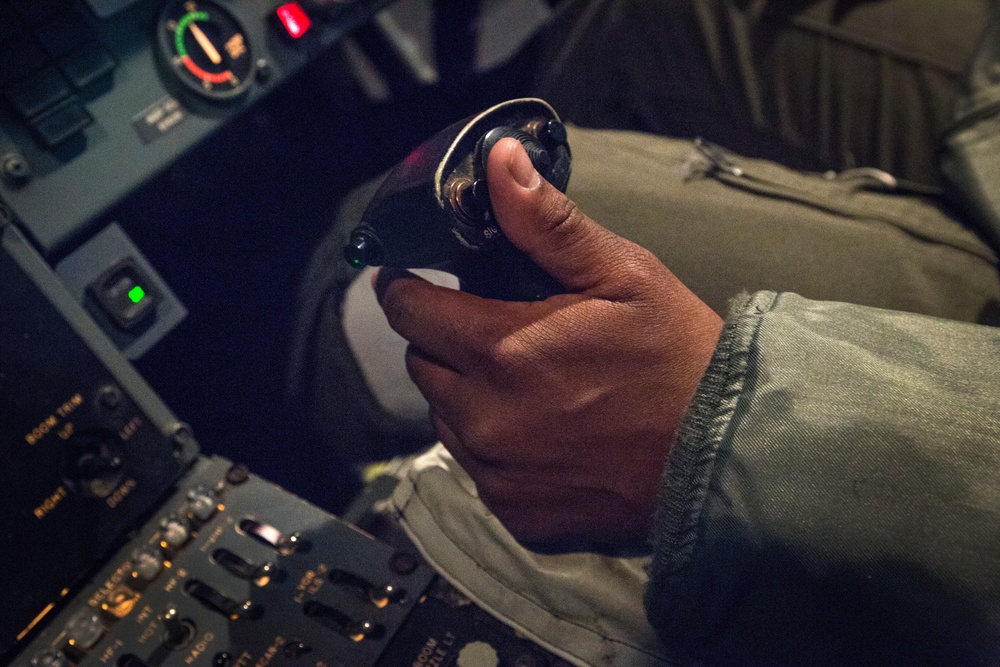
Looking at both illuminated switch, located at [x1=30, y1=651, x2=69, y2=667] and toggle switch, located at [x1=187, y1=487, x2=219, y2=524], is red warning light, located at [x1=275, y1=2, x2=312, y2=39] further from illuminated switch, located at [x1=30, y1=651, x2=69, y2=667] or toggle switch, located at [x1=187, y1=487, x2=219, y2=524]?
illuminated switch, located at [x1=30, y1=651, x2=69, y2=667]

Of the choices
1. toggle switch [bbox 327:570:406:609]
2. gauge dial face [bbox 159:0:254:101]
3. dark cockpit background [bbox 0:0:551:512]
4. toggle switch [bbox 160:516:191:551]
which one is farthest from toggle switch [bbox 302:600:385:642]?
gauge dial face [bbox 159:0:254:101]

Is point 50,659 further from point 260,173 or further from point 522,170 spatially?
point 260,173

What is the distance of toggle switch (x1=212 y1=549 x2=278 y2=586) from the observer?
64 cm

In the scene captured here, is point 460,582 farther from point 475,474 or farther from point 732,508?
point 732,508

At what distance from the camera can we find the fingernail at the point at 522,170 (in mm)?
498

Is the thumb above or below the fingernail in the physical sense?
below

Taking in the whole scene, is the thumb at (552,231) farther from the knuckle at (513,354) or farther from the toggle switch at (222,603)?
the toggle switch at (222,603)

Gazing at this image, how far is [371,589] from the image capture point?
0.62m

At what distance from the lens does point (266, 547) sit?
2.18 ft

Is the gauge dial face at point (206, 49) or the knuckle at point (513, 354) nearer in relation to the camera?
the knuckle at point (513, 354)

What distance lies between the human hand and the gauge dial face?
0.40 metres

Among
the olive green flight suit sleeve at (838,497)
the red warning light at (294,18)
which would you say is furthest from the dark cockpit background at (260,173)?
the olive green flight suit sleeve at (838,497)

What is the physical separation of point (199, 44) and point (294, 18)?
0.13 meters

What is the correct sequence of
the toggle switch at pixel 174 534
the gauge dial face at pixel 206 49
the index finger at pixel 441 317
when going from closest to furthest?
the index finger at pixel 441 317 < the toggle switch at pixel 174 534 < the gauge dial face at pixel 206 49
